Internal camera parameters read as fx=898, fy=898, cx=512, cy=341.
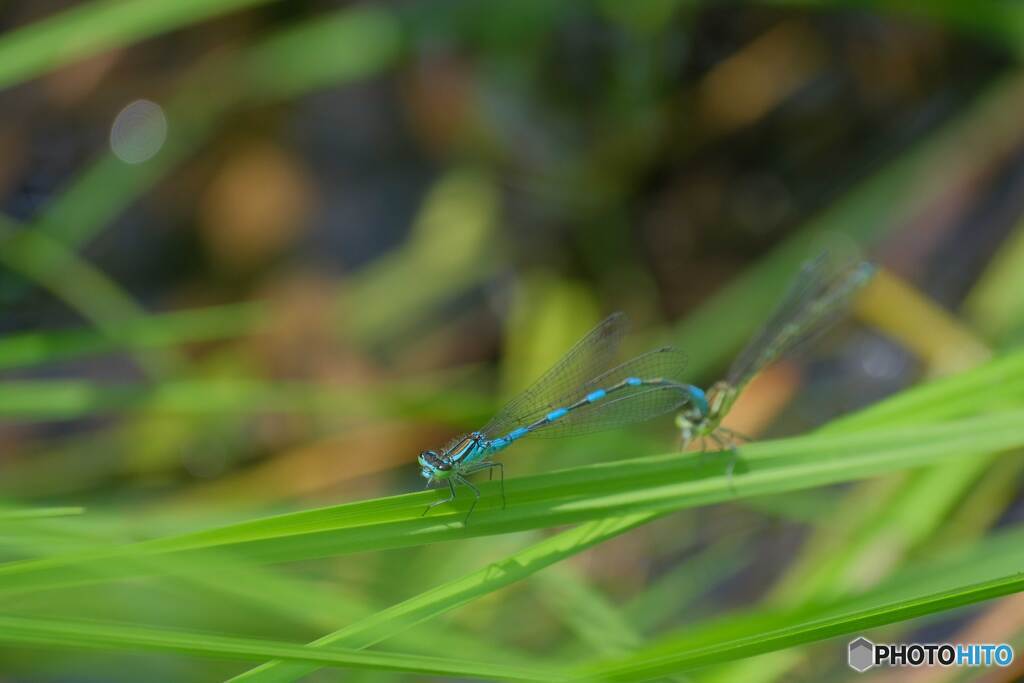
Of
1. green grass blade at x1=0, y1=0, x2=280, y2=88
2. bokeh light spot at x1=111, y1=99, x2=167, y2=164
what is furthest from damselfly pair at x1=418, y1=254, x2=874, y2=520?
bokeh light spot at x1=111, y1=99, x2=167, y2=164

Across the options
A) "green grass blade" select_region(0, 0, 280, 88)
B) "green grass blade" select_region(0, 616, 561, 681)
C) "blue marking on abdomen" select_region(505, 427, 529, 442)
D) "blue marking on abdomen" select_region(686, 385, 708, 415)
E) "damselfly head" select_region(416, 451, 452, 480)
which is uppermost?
"green grass blade" select_region(0, 0, 280, 88)

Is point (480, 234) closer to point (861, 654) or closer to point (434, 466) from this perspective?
point (434, 466)

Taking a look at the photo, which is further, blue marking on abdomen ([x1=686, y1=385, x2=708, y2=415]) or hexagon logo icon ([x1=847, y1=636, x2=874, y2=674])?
hexagon logo icon ([x1=847, y1=636, x2=874, y2=674])

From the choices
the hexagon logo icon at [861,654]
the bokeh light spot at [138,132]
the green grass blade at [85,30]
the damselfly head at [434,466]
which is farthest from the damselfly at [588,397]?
the bokeh light spot at [138,132]

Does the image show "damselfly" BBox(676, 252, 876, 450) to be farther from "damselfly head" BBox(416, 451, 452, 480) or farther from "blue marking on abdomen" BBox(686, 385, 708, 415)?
"damselfly head" BBox(416, 451, 452, 480)

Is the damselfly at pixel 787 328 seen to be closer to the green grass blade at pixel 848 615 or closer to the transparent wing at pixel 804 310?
the transparent wing at pixel 804 310

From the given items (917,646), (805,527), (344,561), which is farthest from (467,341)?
(917,646)
